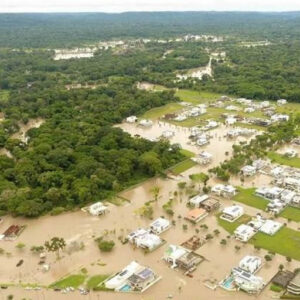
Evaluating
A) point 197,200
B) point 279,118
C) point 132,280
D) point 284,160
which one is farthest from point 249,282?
point 279,118

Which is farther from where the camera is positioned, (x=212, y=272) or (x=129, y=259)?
(x=129, y=259)

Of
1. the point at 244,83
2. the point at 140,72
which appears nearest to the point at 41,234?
the point at 244,83

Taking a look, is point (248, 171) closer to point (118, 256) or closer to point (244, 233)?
point (244, 233)

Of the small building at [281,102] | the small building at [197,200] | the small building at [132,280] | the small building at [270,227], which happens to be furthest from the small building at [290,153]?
the small building at [132,280]

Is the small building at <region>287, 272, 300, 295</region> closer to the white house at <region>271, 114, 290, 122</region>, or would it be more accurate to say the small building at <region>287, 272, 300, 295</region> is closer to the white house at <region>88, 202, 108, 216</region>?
the white house at <region>88, 202, 108, 216</region>

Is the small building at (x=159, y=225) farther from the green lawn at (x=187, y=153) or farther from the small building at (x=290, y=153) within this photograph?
the small building at (x=290, y=153)

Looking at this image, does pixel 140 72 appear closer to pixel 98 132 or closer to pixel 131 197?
pixel 98 132
